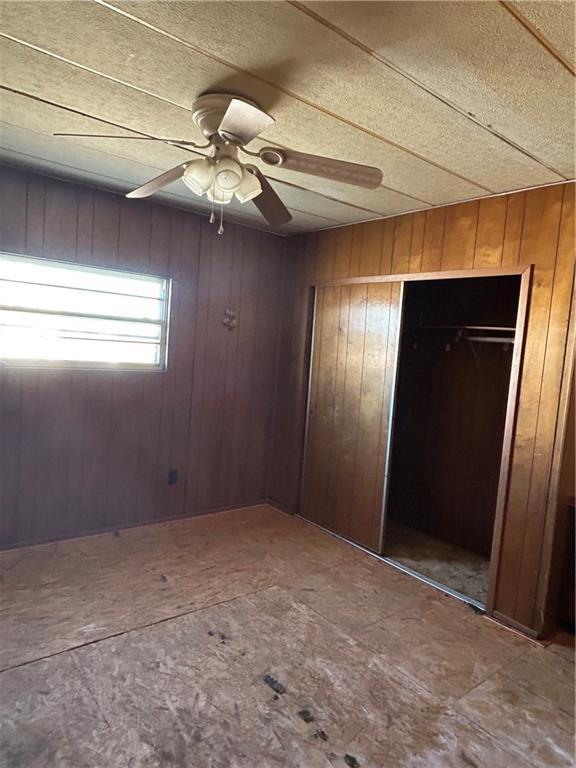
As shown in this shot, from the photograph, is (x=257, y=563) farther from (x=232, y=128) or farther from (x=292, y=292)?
(x=232, y=128)

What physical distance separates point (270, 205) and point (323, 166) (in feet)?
1.43

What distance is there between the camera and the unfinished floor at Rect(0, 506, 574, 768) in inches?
68.4

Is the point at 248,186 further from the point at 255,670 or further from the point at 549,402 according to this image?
the point at 255,670

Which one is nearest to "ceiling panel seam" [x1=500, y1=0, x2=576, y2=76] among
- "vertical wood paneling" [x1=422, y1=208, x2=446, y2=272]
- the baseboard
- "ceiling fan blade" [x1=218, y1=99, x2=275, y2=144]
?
"ceiling fan blade" [x1=218, y1=99, x2=275, y2=144]

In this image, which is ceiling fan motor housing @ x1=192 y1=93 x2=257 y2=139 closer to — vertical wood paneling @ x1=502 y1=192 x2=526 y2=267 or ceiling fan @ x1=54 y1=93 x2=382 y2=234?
ceiling fan @ x1=54 y1=93 x2=382 y2=234

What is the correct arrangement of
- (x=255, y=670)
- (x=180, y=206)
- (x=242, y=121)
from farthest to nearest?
(x=180, y=206)
(x=255, y=670)
(x=242, y=121)

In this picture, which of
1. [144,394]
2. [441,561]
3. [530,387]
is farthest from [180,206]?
[441,561]

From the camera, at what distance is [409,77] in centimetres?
Result: 164

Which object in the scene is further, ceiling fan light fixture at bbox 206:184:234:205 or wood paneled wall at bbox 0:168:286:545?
wood paneled wall at bbox 0:168:286:545

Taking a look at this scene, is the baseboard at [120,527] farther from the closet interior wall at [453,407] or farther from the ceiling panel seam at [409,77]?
the ceiling panel seam at [409,77]

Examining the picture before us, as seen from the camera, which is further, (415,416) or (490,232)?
(415,416)

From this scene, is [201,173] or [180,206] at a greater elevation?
[180,206]

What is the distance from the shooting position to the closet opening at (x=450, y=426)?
3568 millimetres

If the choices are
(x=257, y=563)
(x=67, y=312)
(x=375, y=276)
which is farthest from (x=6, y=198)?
(x=257, y=563)
